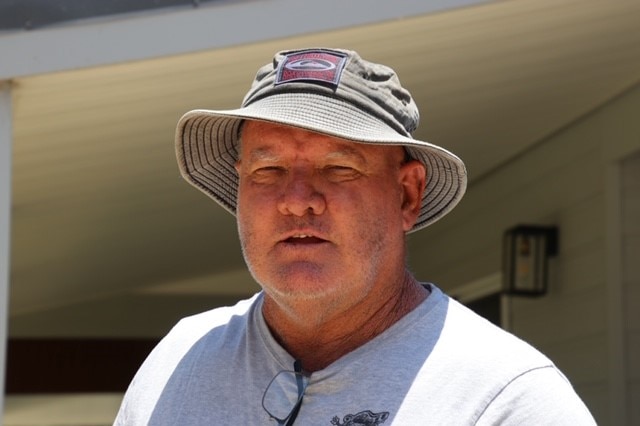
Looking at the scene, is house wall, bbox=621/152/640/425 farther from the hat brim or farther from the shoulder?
the shoulder

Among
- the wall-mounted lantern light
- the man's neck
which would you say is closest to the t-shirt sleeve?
the man's neck

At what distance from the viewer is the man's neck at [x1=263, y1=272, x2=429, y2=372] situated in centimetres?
209

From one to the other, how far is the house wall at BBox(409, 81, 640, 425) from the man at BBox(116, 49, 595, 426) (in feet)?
11.1

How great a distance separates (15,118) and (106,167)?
88cm

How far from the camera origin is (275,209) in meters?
2.07

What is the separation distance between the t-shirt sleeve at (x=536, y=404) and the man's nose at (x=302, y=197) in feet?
1.31

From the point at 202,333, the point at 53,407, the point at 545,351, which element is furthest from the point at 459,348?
the point at 53,407

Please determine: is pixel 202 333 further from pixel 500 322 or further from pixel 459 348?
pixel 500 322

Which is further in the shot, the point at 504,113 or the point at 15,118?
the point at 504,113

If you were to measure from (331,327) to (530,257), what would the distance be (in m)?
4.33

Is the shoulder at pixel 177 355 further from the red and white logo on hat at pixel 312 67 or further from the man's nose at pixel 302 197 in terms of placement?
the red and white logo on hat at pixel 312 67

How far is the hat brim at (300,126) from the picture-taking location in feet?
6.69

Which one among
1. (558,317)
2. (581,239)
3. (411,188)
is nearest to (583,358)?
(558,317)

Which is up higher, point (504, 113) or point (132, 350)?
point (504, 113)
